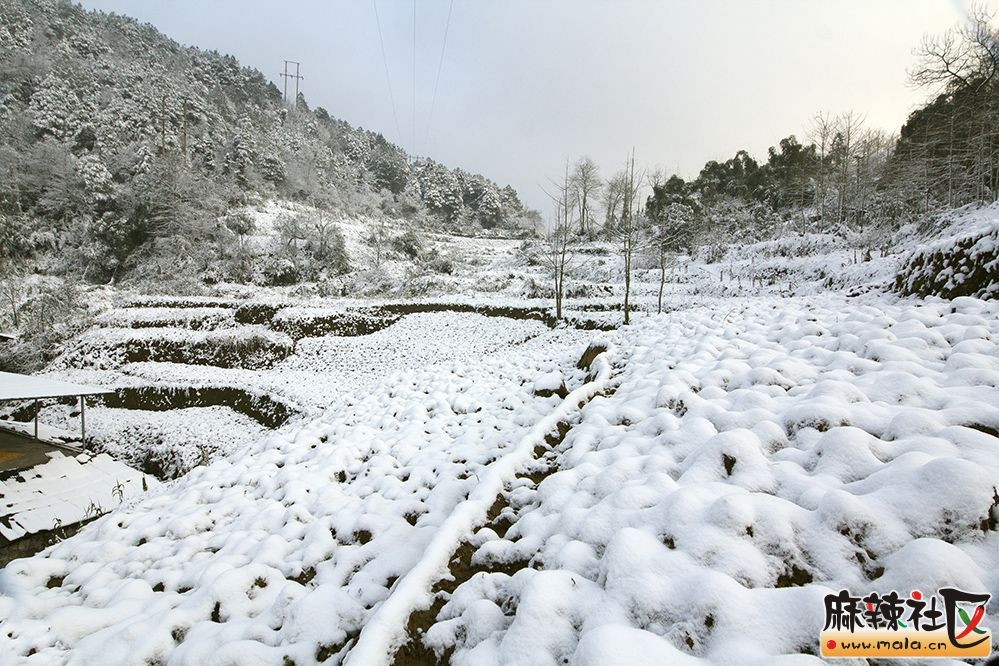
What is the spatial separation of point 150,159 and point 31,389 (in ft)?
94.0

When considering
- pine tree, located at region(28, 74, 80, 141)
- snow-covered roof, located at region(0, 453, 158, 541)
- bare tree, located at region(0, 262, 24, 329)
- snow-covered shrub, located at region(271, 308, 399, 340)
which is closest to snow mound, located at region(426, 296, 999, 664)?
snow-covered roof, located at region(0, 453, 158, 541)

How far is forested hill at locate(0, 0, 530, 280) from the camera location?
2648 centimetres

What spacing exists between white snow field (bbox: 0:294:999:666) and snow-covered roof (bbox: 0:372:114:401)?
6359 mm

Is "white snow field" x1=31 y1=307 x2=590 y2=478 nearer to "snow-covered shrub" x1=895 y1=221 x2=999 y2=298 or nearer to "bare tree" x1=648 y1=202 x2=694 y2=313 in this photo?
"snow-covered shrub" x1=895 y1=221 x2=999 y2=298

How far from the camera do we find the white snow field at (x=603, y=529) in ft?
6.08

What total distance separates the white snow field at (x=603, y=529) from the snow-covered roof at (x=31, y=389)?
6359 millimetres

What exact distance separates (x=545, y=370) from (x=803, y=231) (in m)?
25.5

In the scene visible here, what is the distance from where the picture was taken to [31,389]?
910 cm

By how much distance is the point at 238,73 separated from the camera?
56.1 m

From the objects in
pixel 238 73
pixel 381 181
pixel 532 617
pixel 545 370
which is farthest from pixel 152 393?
pixel 238 73

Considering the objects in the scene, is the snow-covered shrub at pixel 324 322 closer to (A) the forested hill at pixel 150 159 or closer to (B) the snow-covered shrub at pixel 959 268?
(A) the forested hill at pixel 150 159

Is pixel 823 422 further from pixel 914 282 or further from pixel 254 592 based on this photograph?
pixel 914 282

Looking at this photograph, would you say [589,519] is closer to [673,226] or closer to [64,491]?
[64,491]

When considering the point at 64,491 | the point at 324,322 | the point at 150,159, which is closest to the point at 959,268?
the point at 64,491
